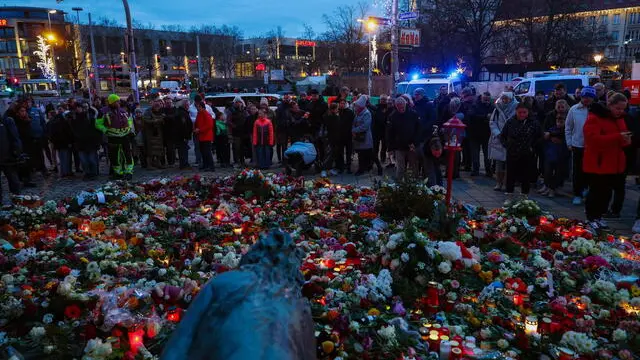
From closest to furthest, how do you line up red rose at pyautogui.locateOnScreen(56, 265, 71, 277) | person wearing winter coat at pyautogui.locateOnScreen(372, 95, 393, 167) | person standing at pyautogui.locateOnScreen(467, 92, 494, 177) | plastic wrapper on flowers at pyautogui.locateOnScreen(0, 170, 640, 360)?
plastic wrapper on flowers at pyautogui.locateOnScreen(0, 170, 640, 360) < red rose at pyautogui.locateOnScreen(56, 265, 71, 277) < person standing at pyautogui.locateOnScreen(467, 92, 494, 177) < person wearing winter coat at pyautogui.locateOnScreen(372, 95, 393, 167)

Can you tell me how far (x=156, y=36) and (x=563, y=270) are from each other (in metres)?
87.3

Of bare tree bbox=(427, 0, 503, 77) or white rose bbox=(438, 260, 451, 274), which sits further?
bare tree bbox=(427, 0, 503, 77)

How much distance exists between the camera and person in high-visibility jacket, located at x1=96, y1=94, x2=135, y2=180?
434 inches

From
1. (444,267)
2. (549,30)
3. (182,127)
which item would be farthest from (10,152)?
(549,30)

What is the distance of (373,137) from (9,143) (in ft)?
25.2

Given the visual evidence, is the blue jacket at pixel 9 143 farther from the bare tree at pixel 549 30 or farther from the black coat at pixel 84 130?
the bare tree at pixel 549 30

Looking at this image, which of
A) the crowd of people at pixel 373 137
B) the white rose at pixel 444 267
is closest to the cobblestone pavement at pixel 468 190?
the crowd of people at pixel 373 137

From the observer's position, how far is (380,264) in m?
4.78

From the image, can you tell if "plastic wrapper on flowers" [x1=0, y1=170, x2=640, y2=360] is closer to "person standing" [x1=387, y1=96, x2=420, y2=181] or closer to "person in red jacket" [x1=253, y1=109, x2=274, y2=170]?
"person standing" [x1=387, y1=96, x2=420, y2=181]

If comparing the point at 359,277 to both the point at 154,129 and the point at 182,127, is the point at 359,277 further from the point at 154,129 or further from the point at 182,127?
the point at 154,129

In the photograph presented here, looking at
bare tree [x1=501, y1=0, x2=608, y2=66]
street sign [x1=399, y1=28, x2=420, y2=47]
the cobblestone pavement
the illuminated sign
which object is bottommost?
the cobblestone pavement

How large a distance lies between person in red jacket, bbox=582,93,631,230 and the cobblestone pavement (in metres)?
0.79

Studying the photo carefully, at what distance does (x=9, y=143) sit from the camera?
920 centimetres

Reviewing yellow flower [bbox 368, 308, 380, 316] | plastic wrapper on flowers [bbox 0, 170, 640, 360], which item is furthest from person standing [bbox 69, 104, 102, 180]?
yellow flower [bbox 368, 308, 380, 316]
